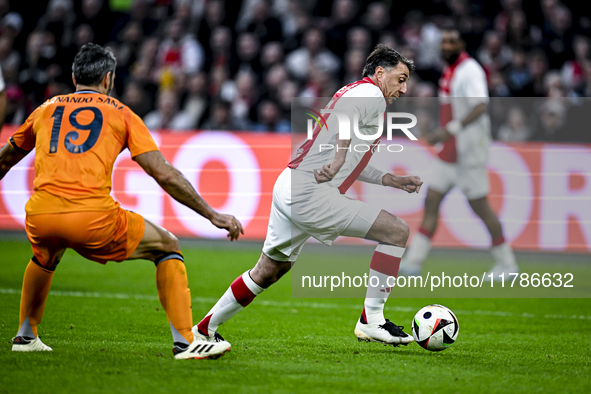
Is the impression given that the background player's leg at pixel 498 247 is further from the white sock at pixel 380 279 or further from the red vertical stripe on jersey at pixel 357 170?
the white sock at pixel 380 279

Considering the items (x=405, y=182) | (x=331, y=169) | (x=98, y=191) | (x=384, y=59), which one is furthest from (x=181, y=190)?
(x=384, y=59)

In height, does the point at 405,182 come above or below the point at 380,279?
above

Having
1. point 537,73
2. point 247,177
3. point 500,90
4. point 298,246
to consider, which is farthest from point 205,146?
point 298,246

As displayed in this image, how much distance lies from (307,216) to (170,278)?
107 cm

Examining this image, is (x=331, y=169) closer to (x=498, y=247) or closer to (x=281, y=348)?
(x=281, y=348)

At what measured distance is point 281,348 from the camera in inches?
209

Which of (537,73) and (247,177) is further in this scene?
(537,73)

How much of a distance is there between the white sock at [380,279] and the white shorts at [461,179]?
4304 millimetres

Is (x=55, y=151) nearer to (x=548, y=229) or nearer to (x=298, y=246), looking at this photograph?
(x=298, y=246)

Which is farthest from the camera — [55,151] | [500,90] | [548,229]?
[500,90]

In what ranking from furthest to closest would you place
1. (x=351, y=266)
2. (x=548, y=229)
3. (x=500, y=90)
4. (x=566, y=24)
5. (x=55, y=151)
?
(x=566, y=24) < (x=500, y=90) < (x=548, y=229) < (x=351, y=266) < (x=55, y=151)

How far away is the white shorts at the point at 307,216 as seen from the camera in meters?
5.09

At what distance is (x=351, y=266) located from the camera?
1006 centimetres

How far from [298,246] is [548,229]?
7.02m
